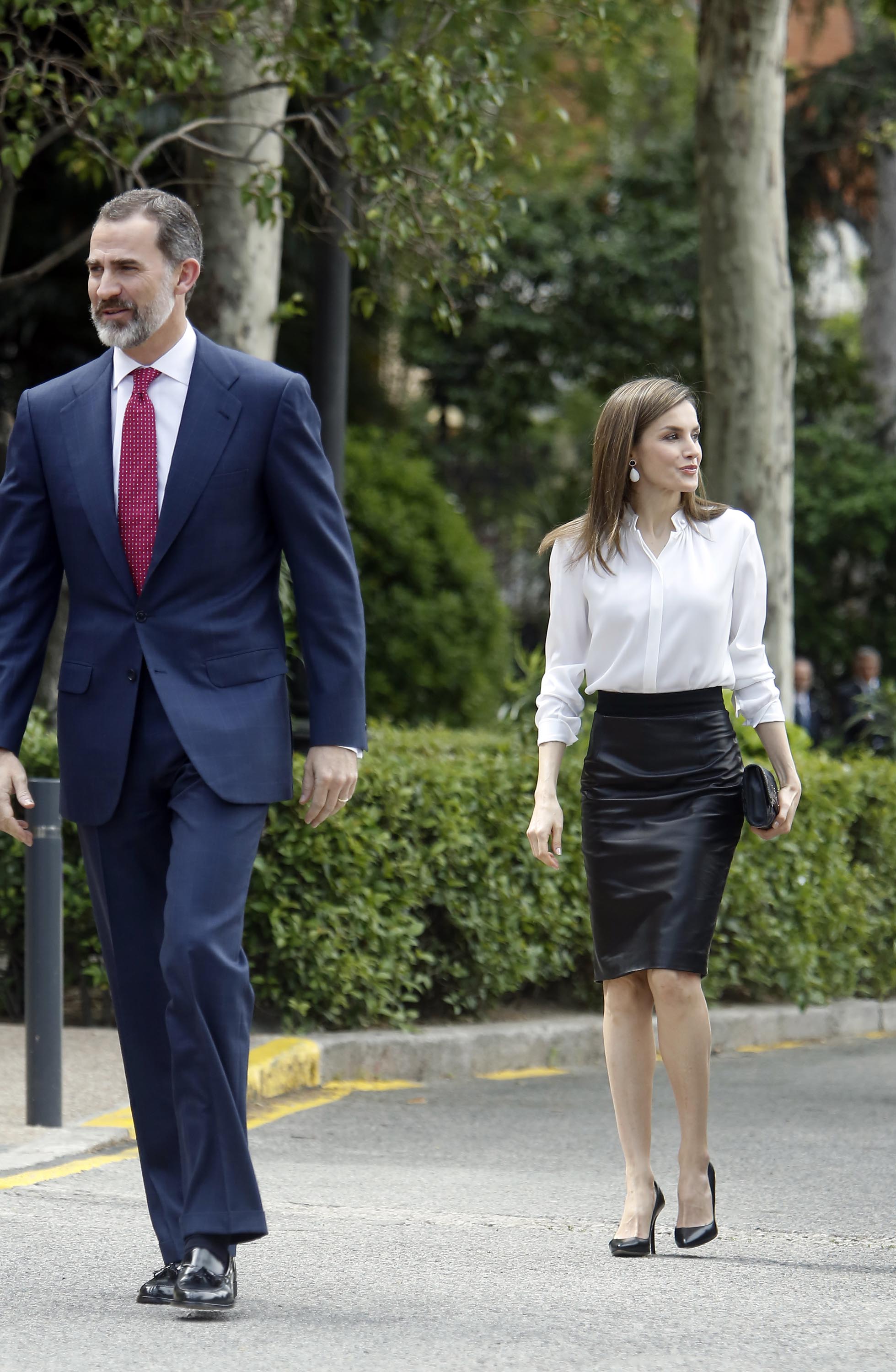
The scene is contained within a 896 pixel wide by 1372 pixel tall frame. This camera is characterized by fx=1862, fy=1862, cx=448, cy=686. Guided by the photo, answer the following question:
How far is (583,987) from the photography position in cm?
811

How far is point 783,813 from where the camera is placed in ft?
13.7

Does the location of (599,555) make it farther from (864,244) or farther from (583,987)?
(864,244)

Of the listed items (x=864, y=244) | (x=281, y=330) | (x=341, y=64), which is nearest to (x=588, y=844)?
(x=341, y=64)

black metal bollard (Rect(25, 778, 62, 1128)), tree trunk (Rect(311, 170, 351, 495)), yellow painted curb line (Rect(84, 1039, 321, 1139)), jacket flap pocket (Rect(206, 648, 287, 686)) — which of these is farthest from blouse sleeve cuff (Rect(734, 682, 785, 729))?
tree trunk (Rect(311, 170, 351, 495))

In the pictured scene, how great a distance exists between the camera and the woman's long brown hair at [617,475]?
14.1 feet

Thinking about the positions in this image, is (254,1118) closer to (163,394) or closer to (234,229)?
(163,394)

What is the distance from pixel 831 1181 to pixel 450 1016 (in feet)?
8.71

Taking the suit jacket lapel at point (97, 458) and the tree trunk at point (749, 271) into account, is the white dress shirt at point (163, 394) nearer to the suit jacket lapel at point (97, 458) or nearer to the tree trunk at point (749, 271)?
the suit jacket lapel at point (97, 458)

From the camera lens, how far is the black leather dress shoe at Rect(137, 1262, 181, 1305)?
357cm

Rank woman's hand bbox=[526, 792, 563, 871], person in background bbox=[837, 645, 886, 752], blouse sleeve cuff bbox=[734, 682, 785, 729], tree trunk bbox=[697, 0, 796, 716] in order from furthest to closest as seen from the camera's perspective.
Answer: person in background bbox=[837, 645, 886, 752]
tree trunk bbox=[697, 0, 796, 716]
blouse sleeve cuff bbox=[734, 682, 785, 729]
woman's hand bbox=[526, 792, 563, 871]

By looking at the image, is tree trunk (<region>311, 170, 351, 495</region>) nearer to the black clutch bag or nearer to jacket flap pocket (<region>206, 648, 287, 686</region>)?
the black clutch bag

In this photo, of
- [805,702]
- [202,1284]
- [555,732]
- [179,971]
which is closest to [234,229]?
Answer: [555,732]

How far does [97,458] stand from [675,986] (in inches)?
67.5

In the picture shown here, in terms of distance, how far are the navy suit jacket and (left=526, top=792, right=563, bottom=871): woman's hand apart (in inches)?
28.7
